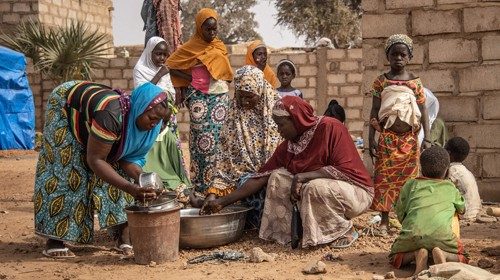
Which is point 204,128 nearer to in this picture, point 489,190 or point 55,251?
point 55,251

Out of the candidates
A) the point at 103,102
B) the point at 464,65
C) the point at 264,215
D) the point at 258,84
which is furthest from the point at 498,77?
the point at 103,102

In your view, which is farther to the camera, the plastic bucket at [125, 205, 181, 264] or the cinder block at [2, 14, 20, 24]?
the cinder block at [2, 14, 20, 24]

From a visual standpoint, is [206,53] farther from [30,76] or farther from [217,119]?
[30,76]

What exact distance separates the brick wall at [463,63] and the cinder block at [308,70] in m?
7.56

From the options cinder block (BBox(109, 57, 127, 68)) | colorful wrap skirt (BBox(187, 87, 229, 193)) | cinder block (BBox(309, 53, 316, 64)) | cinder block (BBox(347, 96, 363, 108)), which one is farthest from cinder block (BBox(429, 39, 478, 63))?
cinder block (BBox(109, 57, 127, 68))

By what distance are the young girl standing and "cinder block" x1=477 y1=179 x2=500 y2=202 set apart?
156cm

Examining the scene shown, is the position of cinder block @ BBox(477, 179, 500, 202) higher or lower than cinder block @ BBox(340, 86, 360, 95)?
lower

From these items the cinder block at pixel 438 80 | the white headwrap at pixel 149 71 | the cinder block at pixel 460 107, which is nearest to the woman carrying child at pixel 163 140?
the white headwrap at pixel 149 71

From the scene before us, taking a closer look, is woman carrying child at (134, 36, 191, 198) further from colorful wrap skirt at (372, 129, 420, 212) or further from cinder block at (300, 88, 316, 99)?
cinder block at (300, 88, 316, 99)

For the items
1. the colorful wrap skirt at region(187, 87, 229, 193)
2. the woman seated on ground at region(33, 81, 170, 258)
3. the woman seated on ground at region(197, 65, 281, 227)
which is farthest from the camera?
the colorful wrap skirt at region(187, 87, 229, 193)

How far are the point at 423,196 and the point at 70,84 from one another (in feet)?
8.60

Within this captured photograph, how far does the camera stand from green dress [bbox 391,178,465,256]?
15.6 feet

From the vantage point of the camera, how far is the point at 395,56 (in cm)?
623

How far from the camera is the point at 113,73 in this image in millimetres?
16328
